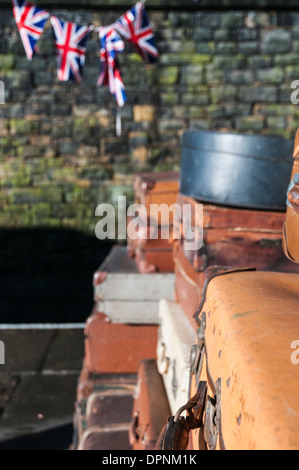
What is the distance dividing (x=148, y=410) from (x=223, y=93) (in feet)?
13.4

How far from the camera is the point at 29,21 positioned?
170 inches

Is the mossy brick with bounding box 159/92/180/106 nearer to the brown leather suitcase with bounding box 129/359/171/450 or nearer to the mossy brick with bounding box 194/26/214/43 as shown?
the mossy brick with bounding box 194/26/214/43

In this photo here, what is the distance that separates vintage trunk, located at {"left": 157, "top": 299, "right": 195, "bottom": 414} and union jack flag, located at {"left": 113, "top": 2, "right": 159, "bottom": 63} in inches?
131

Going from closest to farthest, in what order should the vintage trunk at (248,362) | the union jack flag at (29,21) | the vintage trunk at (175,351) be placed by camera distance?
1. the vintage trunk at (248,362)
2. the vintage trunk at (175,351)
3. the union jack flag at (29,21)

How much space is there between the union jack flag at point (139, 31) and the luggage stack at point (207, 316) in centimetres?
193

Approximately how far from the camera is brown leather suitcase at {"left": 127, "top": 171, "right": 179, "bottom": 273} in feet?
9.05

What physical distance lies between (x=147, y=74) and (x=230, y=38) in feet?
3.07

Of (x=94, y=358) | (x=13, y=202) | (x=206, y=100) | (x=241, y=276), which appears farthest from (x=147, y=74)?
(x=241, y=276)

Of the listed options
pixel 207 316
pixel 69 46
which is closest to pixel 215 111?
pixel 69 46

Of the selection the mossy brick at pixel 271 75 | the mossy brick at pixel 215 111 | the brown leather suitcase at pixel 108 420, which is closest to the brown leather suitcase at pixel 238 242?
the brown leather suitcase at pixel 108 420

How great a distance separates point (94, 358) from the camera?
8.42ft

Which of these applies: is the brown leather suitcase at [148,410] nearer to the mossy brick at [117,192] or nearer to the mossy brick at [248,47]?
the mossy brick at [117,192]

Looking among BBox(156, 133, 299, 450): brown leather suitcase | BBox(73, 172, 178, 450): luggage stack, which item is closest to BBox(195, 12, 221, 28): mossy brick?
BBox(73, 172, 178, 450): luggage stack

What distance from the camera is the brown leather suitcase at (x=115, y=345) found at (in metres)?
2.56
